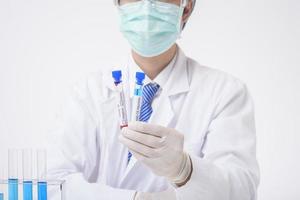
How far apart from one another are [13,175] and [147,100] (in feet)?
1.98

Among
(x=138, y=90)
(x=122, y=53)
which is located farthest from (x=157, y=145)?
(x=122, y=53)

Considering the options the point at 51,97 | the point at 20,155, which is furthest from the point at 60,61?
the point at 20,155

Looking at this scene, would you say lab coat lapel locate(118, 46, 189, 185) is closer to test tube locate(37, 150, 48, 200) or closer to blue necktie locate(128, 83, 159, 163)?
blue necktie locate(128, 83, 159, 163)

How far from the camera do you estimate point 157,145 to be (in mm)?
1851

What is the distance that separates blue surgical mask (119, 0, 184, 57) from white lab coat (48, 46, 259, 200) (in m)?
0.16

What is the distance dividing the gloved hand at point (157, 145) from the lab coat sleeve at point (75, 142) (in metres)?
0.36

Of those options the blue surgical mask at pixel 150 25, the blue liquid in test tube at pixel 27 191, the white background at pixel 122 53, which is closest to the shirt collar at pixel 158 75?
the blue surgical mask at pixel 150 25

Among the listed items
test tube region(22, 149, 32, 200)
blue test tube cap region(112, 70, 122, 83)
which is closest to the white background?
test tube region(22, 149, 32, 200)

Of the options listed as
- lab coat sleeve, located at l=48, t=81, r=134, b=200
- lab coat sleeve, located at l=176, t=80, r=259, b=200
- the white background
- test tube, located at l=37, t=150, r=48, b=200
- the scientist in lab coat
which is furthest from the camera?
the white background

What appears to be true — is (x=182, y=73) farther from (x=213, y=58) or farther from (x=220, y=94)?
(x=213, y=58)

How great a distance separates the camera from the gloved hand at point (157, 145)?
184 centimetres

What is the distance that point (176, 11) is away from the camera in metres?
2.24

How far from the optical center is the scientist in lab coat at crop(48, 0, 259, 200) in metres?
2.10

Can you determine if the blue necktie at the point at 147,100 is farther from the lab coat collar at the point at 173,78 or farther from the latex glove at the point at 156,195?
the latex glove at the point at 156,195
